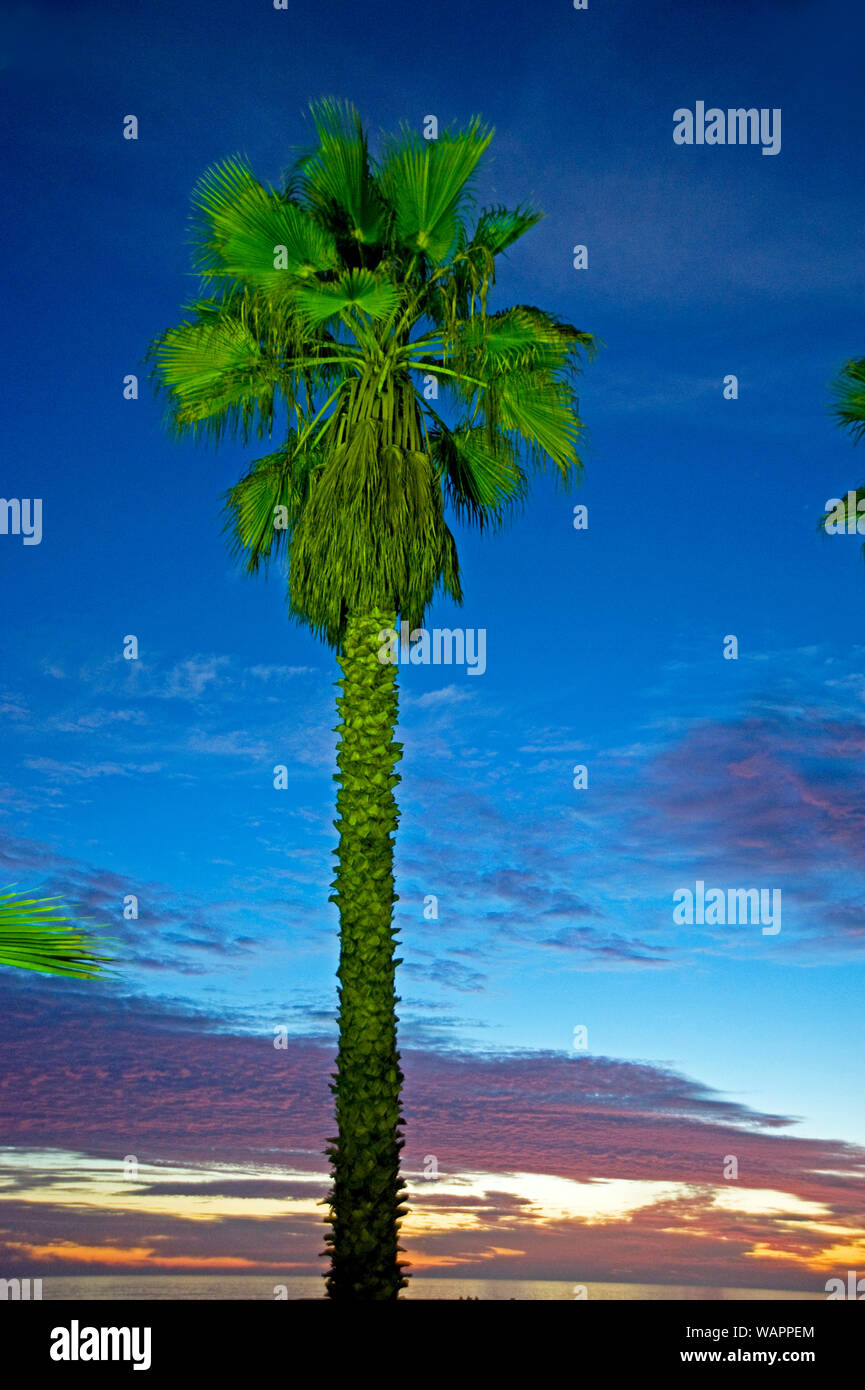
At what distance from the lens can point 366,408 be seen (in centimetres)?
1731

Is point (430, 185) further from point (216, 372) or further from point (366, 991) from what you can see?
point (366, 991)

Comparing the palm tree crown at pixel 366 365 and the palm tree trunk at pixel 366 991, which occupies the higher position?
the palm tree crown at pixel 366 365

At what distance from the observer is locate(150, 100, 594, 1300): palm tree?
15.4 metres

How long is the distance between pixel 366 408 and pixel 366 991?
24.9ft

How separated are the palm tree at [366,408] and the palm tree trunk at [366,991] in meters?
0.03

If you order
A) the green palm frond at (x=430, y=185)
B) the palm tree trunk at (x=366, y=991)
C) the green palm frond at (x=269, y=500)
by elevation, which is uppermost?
the green palm frond at (x=430, y=185)

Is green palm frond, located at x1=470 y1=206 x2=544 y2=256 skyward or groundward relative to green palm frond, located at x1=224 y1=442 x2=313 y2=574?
skyward

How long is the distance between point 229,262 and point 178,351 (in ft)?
4.77

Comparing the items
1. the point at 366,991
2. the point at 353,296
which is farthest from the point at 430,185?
the point at 366,991

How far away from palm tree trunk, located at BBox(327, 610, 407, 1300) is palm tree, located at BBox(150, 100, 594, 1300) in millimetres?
25

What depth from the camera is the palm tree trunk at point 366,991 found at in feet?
46.9

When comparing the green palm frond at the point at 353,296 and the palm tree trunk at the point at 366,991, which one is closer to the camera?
the palm tree trunk at the point at 366,991
